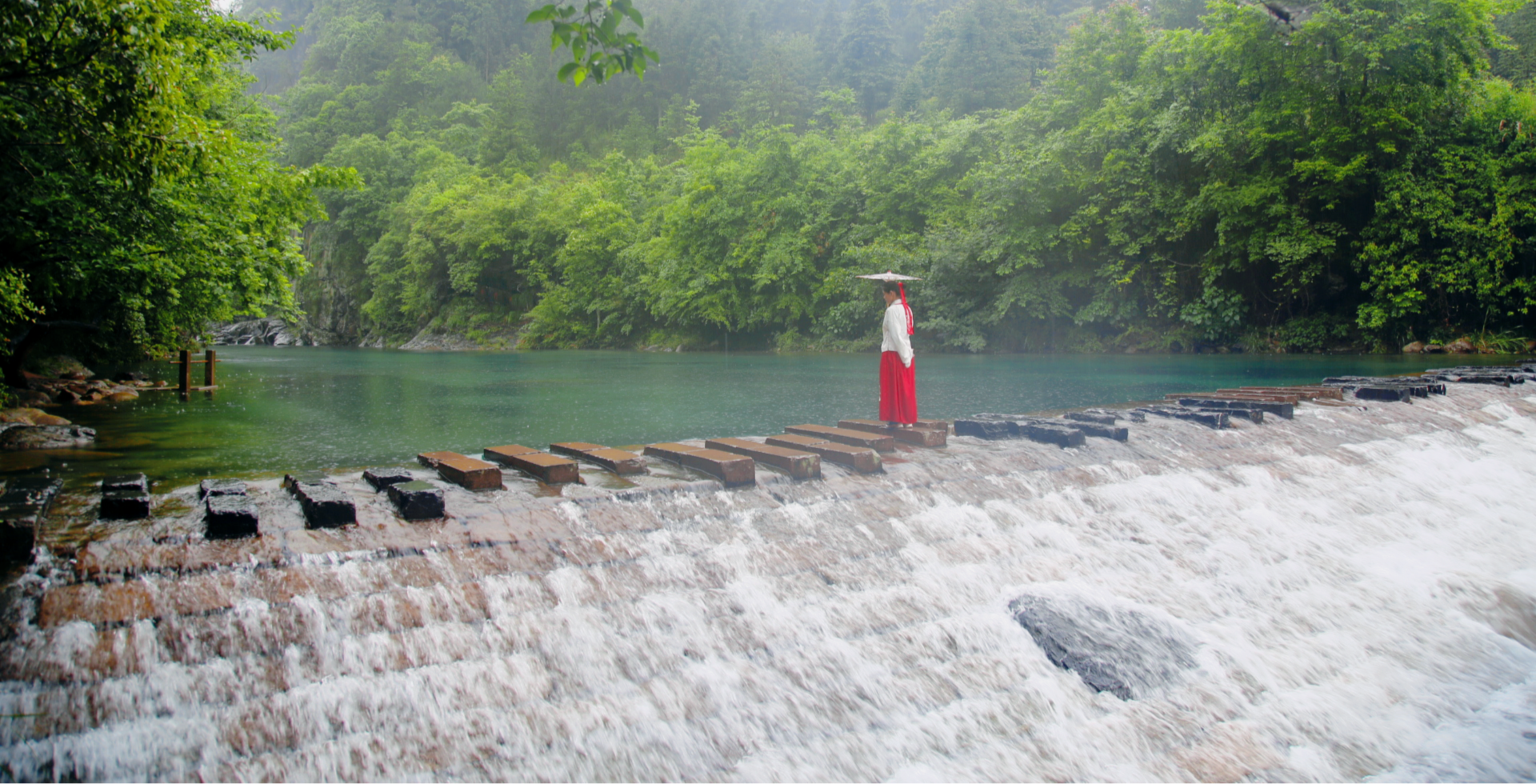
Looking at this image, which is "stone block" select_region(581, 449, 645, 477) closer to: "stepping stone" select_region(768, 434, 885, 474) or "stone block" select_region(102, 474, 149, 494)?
"stepping stone" select_region(768, 434, 885, 474)

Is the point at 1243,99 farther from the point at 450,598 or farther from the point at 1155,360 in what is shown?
the point at 450,598

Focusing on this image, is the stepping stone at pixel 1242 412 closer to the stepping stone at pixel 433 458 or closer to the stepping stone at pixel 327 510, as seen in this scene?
the stepping stone at pixel 433 458

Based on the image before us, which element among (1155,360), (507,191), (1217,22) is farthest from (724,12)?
(1155,360)

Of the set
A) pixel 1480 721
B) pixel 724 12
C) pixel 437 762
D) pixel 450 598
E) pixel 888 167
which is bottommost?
pixel 1480 721

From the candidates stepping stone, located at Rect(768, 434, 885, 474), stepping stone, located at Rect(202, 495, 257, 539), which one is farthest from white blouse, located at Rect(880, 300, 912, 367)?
stepping stone, located at Rect(202, 495, 257, 539)

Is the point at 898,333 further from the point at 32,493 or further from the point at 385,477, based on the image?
the point at 32,493

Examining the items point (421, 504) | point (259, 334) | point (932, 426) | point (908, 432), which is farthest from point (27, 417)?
A: point (259, 334)

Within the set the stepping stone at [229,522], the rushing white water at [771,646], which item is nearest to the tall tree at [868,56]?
the rushing white water at [771,646]

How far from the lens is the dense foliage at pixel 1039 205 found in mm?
25078

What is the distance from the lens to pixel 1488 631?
609 cm

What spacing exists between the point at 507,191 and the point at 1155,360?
155ft

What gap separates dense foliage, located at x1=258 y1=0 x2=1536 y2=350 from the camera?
25.1 metres

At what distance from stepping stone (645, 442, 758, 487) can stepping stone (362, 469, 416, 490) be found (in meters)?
1.94

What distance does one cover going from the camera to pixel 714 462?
5.93m
